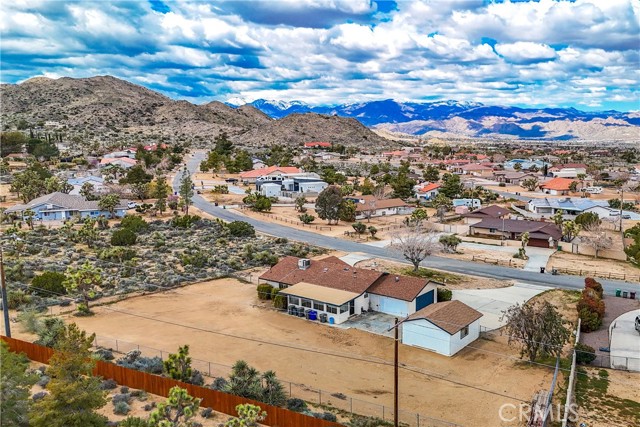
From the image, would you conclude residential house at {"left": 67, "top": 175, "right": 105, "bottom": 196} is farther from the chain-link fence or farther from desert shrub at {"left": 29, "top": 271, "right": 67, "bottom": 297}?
the chain-link fence

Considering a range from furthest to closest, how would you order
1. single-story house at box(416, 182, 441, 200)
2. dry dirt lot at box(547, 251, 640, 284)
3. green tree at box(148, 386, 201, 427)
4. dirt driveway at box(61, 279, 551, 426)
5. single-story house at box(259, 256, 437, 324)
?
single-story house at box(416, 182, 441, 200), dry dirt lot at box(547, 251, 640, 284), single-story house at box(259, 256, 437, 324), dirt driveway at box(61, 279, 551, 426), green tree at box(148, 386, 201, 427)

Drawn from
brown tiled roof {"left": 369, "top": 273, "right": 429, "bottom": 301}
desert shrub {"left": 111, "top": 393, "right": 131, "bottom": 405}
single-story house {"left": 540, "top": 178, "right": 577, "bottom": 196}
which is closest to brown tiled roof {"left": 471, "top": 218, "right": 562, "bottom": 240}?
brown tiled roof {"left": 369, "top": 273, "right": 429, "bottom": 301}

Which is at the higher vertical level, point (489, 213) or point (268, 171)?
point (268, 171)

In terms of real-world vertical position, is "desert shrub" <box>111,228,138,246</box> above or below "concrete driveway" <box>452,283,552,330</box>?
above

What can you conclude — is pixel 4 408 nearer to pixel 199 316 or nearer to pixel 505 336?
pixel 199 316

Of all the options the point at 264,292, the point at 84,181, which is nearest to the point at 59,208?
the point at 84,181

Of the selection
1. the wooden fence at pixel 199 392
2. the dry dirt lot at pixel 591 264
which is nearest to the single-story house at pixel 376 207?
the dry dirt lot at pixel 591 264

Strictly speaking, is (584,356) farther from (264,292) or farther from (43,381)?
(43,381)

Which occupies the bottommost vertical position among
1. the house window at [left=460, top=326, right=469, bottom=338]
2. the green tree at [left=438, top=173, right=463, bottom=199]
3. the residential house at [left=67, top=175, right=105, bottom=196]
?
the house window at [left=460, top=326, right=469, bottom=338]
